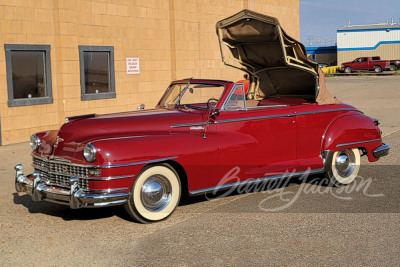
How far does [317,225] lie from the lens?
6039 millimetres

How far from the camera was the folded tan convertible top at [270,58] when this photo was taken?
7809 mm

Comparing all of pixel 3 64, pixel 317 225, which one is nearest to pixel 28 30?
pixel 3 64

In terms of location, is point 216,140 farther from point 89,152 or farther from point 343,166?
point 343,166

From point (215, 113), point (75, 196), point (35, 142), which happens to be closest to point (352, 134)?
point (215, 113)

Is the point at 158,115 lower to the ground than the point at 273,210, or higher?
higher

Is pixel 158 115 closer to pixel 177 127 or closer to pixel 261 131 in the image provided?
pixel 177 127

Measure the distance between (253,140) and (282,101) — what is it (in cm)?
159

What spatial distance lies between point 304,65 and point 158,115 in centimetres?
254

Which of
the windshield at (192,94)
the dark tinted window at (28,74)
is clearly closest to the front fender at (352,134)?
the windshield at (192,94)

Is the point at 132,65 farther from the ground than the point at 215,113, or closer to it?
farther from the ground

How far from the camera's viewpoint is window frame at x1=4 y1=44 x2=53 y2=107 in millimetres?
12258

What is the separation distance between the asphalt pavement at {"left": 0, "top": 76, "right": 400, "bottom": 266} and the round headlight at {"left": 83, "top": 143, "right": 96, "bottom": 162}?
0.80 meters

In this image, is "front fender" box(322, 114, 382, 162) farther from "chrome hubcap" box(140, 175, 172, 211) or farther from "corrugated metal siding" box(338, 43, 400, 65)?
"corrugated metal siding" box(338, 43, 400, 65)

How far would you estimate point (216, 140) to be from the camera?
6762mm
